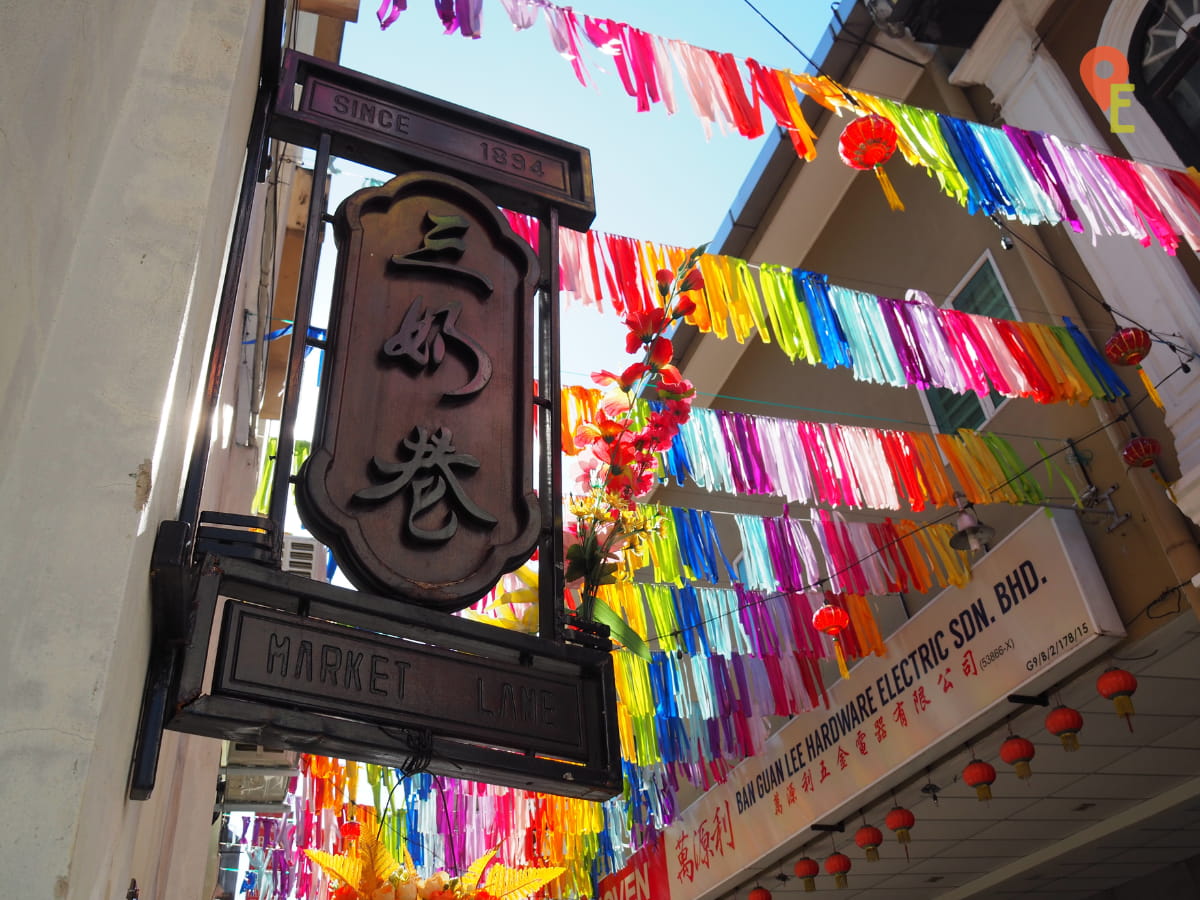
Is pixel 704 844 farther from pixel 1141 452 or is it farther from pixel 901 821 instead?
pixel 1141 452

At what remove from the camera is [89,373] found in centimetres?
159

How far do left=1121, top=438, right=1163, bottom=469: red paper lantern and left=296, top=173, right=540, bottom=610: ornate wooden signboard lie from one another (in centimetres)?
602

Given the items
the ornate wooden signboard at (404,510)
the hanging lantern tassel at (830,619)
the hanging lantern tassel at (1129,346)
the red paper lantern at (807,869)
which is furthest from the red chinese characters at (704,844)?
the ornate wooden signboard at (404,510)

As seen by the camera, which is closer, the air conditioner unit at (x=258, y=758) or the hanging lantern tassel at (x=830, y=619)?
the air conditioner unit at (x=258, y=758)

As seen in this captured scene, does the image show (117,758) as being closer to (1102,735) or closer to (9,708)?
(9,708)

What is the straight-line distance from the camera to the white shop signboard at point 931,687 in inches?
290

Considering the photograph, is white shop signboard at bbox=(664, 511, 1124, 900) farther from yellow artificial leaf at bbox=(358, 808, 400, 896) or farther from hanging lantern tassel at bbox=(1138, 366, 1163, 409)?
yellow artificial leaf at bbox=(358, 808, 400, 896)

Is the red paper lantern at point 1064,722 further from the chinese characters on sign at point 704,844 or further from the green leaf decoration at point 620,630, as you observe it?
the green leaf decoration at point 620,630

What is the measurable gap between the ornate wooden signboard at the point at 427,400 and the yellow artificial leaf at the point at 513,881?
2.54 m

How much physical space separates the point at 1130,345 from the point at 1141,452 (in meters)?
0.89

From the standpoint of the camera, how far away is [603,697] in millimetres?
2330

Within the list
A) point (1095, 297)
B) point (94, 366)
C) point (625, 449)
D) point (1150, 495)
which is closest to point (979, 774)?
point (1150, 495)

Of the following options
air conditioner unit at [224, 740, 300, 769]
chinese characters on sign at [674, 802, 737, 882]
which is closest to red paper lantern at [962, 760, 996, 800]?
chinese characters on sign at [674, 802, 737, 882]

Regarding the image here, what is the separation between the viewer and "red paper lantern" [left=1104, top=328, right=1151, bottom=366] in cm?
677
